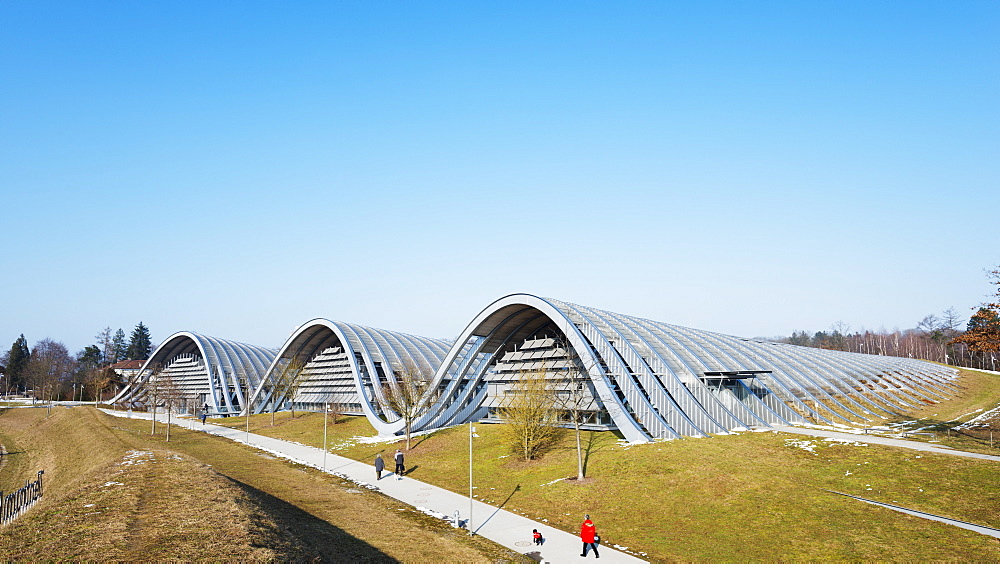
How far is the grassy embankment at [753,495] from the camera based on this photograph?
17422 mm

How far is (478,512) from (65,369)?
164386mm

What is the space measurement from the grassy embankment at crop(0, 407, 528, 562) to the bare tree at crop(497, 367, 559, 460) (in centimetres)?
920

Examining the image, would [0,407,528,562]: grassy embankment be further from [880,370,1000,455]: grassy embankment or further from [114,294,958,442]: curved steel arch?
[880,370,1000,455]: grassy embankment

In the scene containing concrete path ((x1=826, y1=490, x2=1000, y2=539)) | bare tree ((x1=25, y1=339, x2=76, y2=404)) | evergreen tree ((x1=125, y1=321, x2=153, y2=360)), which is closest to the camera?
concrete path ((x1=826, y1=490, x2=1000, y2=539))

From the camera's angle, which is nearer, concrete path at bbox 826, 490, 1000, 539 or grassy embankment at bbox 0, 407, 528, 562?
grassy embankment at bbox 0, 407, 528, 562

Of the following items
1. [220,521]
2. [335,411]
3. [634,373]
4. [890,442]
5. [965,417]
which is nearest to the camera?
[220,521]

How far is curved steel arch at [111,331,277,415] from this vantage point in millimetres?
78750

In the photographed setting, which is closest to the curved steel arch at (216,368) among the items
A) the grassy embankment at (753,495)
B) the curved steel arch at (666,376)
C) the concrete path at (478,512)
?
the curved steel arch at (666,376)

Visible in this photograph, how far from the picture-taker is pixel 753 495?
72.0ft

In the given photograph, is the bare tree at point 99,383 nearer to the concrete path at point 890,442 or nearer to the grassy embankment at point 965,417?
the concrete path at point 890,442

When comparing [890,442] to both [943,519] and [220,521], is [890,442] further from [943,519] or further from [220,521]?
[220,521]

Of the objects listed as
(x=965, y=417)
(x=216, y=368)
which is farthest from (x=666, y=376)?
(x=216, y=368)

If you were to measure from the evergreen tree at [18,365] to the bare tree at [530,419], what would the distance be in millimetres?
131975

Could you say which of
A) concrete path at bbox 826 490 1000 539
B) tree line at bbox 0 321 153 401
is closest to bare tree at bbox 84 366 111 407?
tree line at bbox 0 321 153 401
